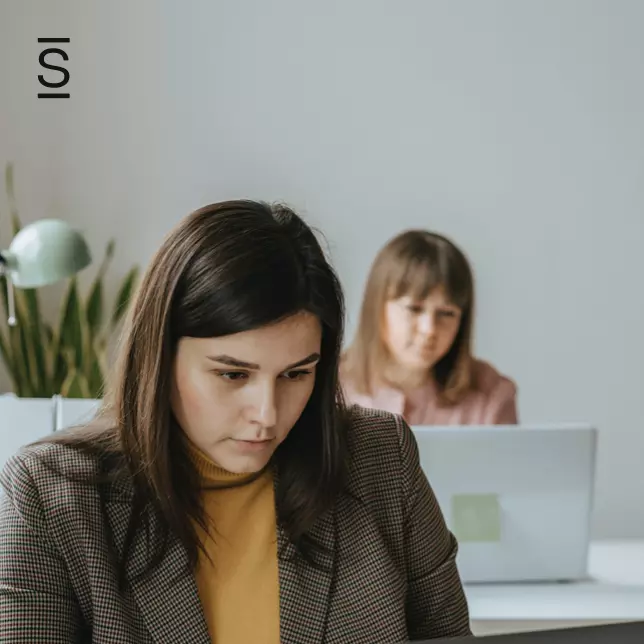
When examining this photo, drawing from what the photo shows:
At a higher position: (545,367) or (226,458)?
(226,458)

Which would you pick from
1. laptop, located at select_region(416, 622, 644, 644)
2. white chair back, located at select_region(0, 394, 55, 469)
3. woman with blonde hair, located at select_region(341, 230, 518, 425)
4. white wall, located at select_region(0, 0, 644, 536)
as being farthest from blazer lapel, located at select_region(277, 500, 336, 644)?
white wall, located at select_region(0, 0, 644, 536)

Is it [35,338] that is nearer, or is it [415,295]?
[415,295]

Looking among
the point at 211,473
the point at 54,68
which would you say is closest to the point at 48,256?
the point at 211,473

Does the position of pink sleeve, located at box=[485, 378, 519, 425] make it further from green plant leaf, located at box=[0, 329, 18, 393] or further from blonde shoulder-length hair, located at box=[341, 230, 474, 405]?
green plant leaf, located at box=[0, 329, 18, 393]

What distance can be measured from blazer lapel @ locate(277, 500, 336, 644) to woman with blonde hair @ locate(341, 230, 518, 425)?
163cm

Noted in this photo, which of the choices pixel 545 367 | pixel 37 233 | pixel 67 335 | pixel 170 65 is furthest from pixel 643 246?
pixel 37 233

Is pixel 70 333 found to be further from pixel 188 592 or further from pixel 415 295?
pixel 188 592

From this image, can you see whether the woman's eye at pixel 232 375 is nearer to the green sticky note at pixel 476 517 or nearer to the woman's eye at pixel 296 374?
the woman's eye at pixel 296 374

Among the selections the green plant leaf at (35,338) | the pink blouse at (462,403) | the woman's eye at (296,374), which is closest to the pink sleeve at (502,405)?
the pink blouse at (462,403)

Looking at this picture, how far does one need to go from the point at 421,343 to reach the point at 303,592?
Answer: 174cm

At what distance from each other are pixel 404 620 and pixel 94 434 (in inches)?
17.6

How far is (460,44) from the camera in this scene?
4273 millimetres

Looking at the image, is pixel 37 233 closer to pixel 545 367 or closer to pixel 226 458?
pixel 226 458

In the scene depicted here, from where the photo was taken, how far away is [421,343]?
304 centimetres
